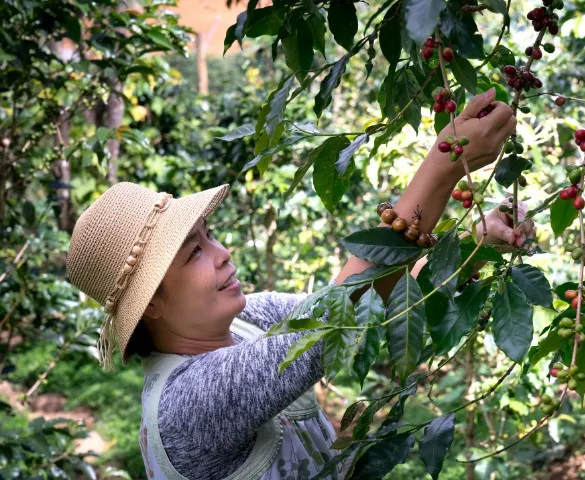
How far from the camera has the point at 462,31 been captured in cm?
91

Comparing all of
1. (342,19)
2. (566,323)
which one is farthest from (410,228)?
(342,19)

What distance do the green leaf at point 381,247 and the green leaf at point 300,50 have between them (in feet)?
0.94

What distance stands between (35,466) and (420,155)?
1632mm

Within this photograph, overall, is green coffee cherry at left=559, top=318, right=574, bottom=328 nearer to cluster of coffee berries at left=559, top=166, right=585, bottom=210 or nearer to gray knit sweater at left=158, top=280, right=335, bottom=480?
cluster of coffee berries at left=559, top=166, right=585, bottom=210

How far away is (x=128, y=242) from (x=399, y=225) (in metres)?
0.59

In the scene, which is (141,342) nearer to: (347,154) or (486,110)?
(347,154)

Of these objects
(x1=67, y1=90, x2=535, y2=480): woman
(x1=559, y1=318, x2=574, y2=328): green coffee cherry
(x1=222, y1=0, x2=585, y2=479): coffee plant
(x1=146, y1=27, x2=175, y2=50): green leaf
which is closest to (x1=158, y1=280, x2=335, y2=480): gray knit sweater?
(x1=67, y1=90, x2=535, y2=480): woman

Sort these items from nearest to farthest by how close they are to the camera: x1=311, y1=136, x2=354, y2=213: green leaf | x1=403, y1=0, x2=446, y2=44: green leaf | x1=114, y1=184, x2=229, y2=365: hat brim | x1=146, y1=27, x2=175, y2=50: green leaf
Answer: x1=403, y1=0, x2=446, y2=44: green leaf → x1=311, y1=136, x2=354, y2=213: green leaf → x1=114, y1=184, x2=229, y2=365: hat brim → x1=146, y1=27, x2=175, y2=50: green leaf

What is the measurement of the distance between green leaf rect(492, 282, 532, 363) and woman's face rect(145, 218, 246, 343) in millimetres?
568

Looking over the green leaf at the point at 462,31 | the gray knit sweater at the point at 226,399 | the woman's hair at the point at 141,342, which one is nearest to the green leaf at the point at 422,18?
the green leaf at the point at 462,31

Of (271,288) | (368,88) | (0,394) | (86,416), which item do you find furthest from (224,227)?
(0,394)

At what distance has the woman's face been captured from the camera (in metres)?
1.35

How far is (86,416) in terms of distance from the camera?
566 cm

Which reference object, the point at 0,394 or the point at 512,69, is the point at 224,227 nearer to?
the point at 0,394
